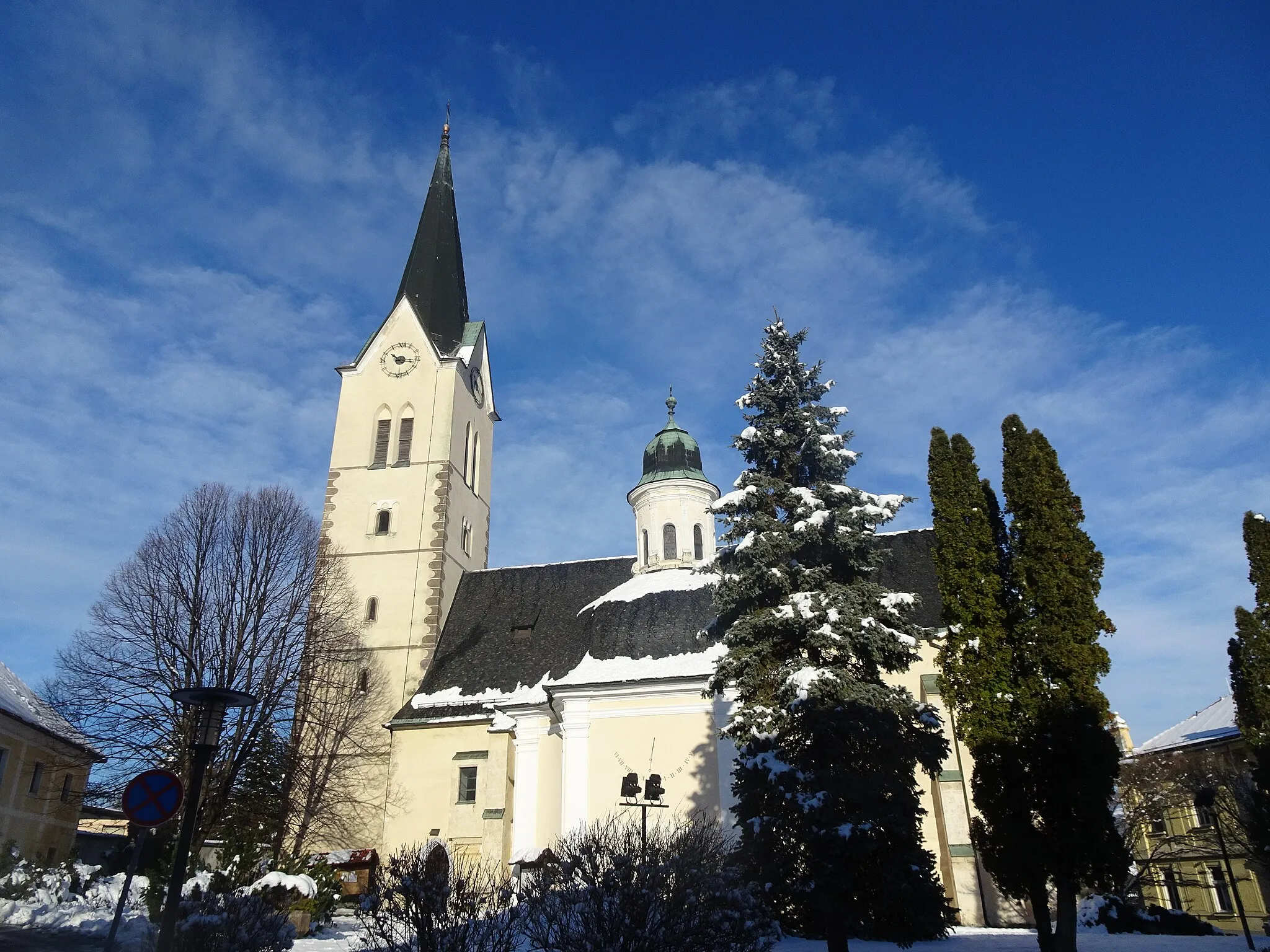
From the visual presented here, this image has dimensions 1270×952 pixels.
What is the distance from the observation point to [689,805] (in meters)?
21.4

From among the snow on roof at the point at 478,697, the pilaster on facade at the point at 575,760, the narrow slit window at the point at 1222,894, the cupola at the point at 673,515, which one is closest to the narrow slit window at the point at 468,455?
the cupola at the point at 673,515

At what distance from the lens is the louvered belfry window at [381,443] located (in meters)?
33.4

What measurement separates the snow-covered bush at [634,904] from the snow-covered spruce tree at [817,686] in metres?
2.93

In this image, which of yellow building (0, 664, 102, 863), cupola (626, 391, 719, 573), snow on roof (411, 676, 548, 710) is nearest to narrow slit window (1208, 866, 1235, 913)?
cupola (626, 391, 719, 573)

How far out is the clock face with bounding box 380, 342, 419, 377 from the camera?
114ft

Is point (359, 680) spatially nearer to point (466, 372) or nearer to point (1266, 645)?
point (466, 372)

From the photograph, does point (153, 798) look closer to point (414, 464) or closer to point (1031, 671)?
point (1031, 671)

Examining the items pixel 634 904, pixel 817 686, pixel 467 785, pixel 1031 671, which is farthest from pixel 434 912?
pixel 467 785

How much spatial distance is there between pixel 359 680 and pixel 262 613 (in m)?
5.54

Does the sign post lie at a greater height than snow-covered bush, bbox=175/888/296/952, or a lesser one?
greater

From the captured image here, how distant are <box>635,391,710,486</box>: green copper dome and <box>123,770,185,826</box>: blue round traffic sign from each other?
80.3 ft

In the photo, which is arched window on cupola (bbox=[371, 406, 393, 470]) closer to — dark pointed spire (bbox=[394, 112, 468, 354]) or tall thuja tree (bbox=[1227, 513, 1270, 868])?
dark pointed spire (bbox=[394, 112, 468, 354])

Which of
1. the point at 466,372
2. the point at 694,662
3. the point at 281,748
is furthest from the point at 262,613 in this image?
the point at 466,372

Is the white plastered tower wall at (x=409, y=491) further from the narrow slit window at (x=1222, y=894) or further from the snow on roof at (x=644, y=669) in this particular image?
the narrow slit window at (x=1222, y=894)
